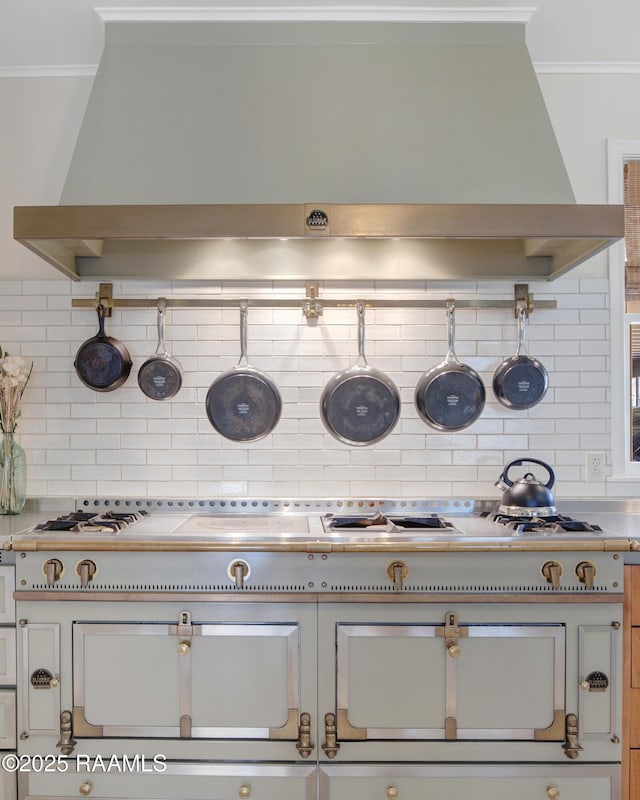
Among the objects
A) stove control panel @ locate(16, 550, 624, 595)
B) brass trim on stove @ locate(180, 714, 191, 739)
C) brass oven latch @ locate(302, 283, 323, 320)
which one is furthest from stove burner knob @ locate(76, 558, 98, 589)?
brass oven latch @ locate(302, 283, 323, 320)

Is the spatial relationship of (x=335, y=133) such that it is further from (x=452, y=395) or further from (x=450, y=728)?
(x=450, y=728)

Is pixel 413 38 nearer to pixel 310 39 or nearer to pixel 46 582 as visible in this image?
pixel 310 39

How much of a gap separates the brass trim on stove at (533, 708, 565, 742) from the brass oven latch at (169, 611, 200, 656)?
113cm

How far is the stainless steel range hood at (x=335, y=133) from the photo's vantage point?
181 centimetres

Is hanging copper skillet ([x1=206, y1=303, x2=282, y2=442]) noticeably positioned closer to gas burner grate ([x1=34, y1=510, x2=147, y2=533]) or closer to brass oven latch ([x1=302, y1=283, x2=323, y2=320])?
brass oven latch ([x1=302, y1=283, x2=323, y2=320])

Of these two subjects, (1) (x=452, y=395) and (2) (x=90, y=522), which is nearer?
(2) (x=90, y=522)

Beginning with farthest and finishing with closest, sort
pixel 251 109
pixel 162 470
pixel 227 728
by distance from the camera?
1. pixel 162 470
2. pixel 251 109
3. pixel 227 728

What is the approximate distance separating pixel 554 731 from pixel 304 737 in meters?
0.79

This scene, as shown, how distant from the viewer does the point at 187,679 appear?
1.80 meters

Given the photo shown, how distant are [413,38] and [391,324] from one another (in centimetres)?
107

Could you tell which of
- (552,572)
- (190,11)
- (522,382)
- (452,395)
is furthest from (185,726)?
(190,11)

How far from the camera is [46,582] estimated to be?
183 centimetres

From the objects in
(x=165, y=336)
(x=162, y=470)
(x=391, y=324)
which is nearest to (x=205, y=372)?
(x=165, y=336)

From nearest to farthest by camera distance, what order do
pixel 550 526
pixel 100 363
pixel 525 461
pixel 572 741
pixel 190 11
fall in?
pixel 572 741, pixel 550 526, pixel 190 11, pixel 525 461, pixel 100 363
